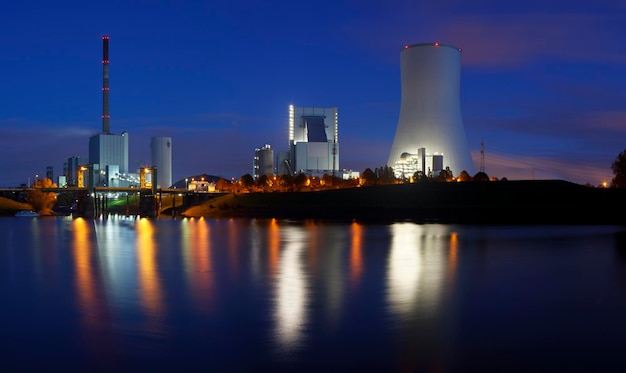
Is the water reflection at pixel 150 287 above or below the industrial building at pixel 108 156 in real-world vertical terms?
below

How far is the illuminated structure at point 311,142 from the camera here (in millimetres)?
106562

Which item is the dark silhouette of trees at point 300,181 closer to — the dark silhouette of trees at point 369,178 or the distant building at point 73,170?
the dark silhouette of trees at point 369,178

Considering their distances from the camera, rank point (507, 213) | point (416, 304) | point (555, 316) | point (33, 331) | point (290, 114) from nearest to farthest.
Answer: point (33, 331) → point (555, 316) → point (416, 304) → point (507, 213) → point (290, 114)

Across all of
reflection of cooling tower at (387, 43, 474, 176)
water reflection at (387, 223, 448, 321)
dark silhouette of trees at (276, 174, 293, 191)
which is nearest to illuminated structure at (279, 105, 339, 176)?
dark silhouette of trees at (276, 174, 293, 191)

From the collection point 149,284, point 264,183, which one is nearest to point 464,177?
point 264,183

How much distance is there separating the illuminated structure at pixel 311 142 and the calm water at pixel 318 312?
84.6 meters

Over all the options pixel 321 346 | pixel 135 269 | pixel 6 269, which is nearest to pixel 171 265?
pixel 135 269

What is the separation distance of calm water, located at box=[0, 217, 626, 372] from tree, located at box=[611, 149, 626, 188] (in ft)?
145

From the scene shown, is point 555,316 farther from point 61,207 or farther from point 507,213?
point 61,207

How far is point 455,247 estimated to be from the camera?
25.1m

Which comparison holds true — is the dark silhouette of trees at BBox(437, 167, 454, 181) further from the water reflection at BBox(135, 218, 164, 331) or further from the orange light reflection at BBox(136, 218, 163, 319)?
the water reflection at BBox(135, 218, 164, 331)

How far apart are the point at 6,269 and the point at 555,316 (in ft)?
51.4

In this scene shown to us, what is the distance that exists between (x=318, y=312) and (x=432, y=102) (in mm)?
65738

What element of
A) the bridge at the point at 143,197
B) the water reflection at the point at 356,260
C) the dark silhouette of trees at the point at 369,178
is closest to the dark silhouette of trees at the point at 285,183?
the bridge at the point at 143,197
